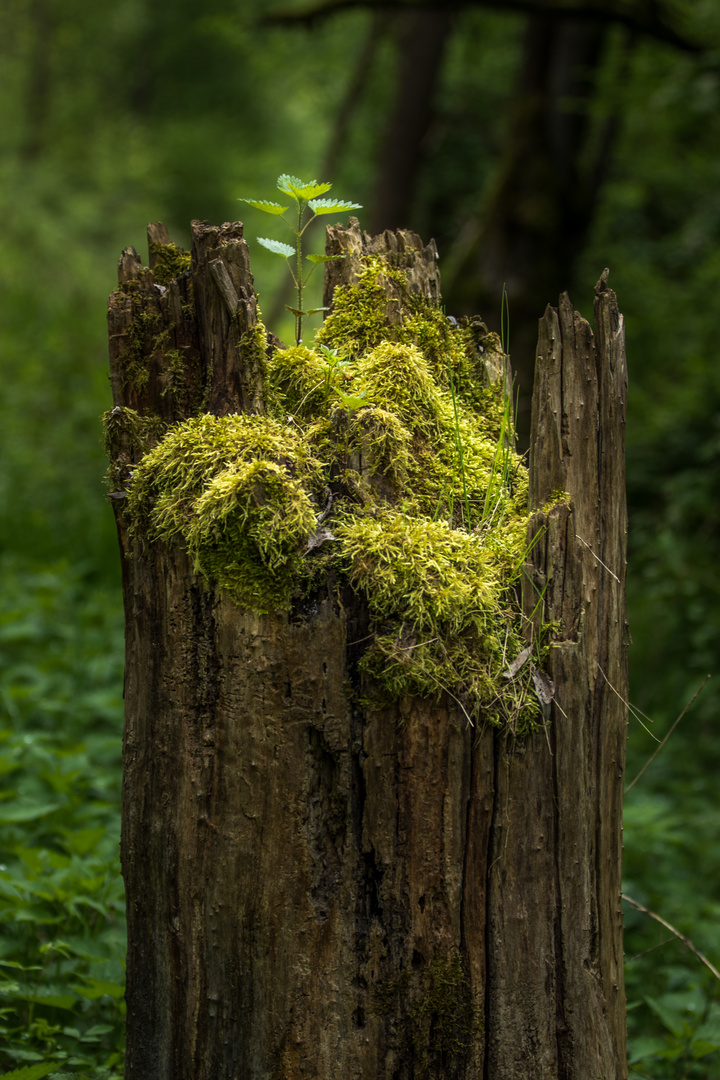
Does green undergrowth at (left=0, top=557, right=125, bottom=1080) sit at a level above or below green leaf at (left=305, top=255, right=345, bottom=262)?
below

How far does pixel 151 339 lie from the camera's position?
192 centimetres

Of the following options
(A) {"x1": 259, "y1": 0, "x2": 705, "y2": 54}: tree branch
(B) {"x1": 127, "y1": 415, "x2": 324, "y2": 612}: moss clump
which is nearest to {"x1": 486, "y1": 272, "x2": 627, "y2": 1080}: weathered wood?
(B) {"x1": 127, "y1": 415, "x2": 324, "y2": 612}: moss clump

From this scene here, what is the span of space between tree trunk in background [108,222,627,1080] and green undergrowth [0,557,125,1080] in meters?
0.52

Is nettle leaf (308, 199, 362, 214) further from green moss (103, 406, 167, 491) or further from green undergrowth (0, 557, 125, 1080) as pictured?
green undergrowth (0, 557, 125, 1080)

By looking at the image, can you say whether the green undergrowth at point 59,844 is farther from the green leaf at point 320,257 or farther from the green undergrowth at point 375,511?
the green leaf at point 320,257

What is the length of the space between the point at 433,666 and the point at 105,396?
1000 cm

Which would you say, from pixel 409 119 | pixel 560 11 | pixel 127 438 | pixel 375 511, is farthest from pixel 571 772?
pixel 409 119

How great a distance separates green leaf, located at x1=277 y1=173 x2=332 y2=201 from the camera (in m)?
1.94

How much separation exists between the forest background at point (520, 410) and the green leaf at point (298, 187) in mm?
1029

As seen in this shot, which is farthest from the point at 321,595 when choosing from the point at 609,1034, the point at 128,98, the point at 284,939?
the point at 128,98

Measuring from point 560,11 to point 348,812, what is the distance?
698 cm

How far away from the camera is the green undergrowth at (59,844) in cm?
229

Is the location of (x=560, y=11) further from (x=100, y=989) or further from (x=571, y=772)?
(x=100, y=989)

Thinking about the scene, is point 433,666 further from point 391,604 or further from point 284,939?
point 284,939
